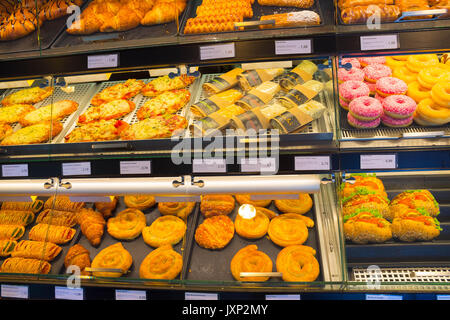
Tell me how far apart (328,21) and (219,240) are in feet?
4.92

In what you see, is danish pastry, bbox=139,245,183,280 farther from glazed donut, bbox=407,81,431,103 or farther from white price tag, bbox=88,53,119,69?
glazed donut, bbox=407,81,431,103

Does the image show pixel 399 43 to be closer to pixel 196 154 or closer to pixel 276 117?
pixel 276 117

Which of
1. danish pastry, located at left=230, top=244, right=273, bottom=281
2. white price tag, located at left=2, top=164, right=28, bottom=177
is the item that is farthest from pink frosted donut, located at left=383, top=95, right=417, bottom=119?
white price tag, located at left=2, top=164, right=28, bottom=177

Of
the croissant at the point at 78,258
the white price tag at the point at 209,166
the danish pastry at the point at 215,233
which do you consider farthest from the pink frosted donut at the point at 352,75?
the croissant at the point at 78,258

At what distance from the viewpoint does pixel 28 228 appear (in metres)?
2.56

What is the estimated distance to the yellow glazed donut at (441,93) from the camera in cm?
205

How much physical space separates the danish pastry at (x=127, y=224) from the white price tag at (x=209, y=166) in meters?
0.71

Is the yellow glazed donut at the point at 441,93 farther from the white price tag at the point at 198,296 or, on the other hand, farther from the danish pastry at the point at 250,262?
A: the white price tag at the point at 198,296

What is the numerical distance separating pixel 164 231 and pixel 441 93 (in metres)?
2.00

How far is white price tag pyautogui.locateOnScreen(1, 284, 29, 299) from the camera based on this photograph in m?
2.12

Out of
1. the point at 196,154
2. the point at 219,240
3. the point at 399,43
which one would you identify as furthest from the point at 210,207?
the point at 399,43

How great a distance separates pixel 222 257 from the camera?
86.0 inches

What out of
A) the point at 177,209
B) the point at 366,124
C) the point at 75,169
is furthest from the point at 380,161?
the point at 75,169

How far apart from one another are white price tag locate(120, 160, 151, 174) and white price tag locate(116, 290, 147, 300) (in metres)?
0.71
